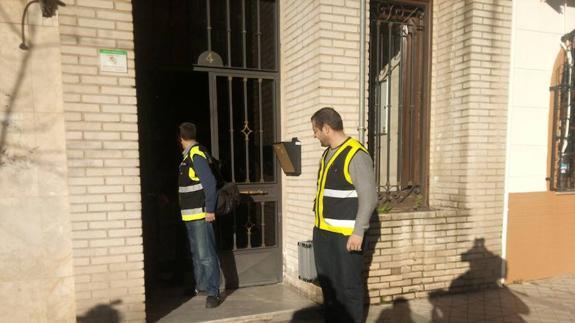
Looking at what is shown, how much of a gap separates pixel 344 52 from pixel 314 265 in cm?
212

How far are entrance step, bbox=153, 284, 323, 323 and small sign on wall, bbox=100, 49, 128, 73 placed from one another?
7.58ft

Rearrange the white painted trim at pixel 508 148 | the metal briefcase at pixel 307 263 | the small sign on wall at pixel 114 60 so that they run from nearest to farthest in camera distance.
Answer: the small sign on wall at pixel 114 60 → the metal briefcase at pixel 307 263 → the white painted trim at pixel 508 148

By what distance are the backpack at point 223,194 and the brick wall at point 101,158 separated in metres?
0.76

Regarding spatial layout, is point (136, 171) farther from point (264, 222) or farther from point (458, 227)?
point (458, 227)

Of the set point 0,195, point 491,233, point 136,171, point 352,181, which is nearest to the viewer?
point 352,181

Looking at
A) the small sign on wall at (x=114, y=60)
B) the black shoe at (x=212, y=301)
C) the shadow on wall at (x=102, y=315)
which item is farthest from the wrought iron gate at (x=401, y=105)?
the shadow on wall at (x=102, y=315)

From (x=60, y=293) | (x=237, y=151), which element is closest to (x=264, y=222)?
(x=237, y=151)

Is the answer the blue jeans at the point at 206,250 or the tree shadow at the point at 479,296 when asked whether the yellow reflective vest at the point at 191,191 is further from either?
the tree shadow at the point at 479,296

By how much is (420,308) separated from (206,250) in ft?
7.57

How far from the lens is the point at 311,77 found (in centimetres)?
356

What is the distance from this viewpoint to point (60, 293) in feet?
9.53

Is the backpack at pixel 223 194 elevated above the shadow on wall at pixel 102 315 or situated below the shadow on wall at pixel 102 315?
above

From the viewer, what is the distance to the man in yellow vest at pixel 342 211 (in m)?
2.51

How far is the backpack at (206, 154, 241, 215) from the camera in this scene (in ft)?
11.3
